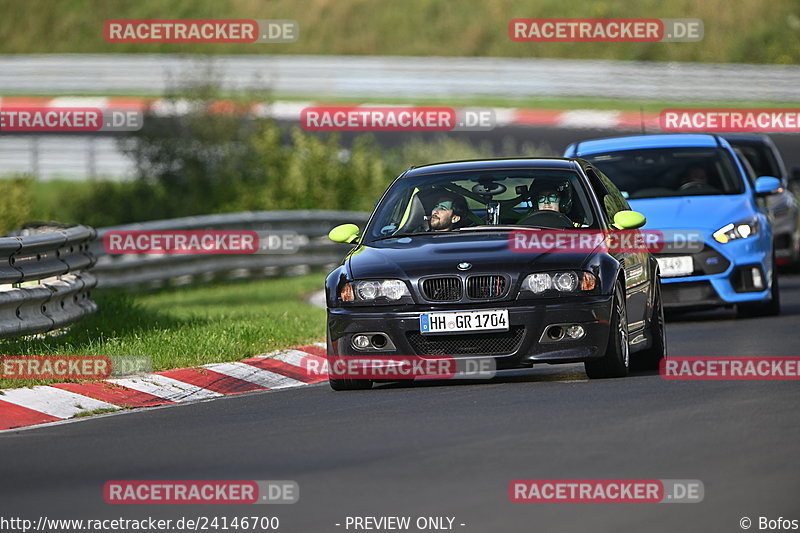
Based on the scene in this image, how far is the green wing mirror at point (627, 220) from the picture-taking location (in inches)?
468

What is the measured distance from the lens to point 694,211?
642 inches

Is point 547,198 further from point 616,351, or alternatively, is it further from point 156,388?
point 156,388

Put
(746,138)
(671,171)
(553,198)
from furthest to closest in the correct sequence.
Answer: (746,138), (671,171), (553,198)

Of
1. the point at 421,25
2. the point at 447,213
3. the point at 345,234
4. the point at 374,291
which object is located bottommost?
the point at 374,291

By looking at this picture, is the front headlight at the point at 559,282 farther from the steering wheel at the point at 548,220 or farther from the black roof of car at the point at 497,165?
the black roof of car at the point at 497,165

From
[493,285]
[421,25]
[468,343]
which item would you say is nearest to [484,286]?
[493,285]

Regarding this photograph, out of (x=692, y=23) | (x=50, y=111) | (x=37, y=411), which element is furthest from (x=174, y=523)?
(x=692, y=23)

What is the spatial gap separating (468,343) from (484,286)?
1.19 ft

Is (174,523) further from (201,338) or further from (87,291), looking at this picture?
(87,291)

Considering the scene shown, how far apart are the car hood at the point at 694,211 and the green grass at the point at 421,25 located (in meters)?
34.2

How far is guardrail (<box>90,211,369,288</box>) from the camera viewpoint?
73.6ft

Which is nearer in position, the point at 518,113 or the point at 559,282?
the point at 559,282

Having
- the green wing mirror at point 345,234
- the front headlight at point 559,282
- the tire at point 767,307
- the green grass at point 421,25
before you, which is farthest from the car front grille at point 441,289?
the green grass at point 421,25

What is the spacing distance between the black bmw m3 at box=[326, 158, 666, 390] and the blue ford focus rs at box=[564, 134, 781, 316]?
409cm
